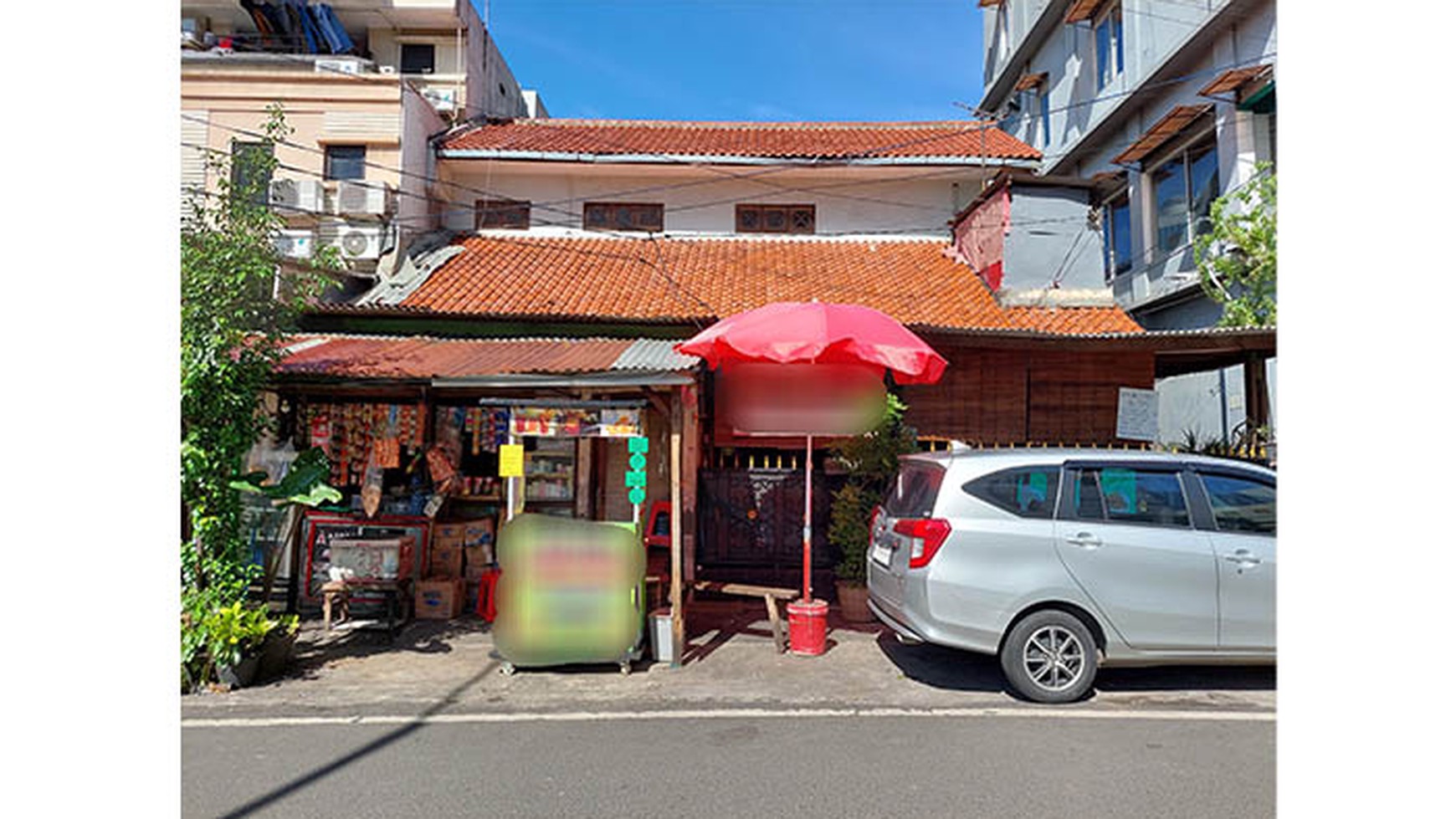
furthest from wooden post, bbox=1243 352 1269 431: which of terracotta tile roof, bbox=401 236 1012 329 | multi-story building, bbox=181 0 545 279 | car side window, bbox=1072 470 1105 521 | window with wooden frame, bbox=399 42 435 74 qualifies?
window with wooden frame, bbox=399 42 435 74

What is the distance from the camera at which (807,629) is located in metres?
7.14

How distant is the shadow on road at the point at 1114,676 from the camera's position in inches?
240

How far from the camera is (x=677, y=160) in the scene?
13680 millimetres

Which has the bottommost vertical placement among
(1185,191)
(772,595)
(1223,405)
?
(772,595)

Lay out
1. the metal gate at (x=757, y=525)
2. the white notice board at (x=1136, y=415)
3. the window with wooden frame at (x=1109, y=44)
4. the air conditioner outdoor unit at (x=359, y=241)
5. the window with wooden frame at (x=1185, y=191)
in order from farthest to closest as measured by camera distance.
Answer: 1. the window with wooden frame at (x=1109, y=44)
2. the window with wooden frame at (x=1185, y=191)
3. the air conditioner outdoor unit at (x=359, y=241)
4. the white notice board at (x=1136, y=415)
5. the metal gate at (x=757, y=525)

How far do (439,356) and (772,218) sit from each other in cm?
713

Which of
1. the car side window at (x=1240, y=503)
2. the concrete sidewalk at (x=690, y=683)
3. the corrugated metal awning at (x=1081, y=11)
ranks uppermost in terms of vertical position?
the corrugated metal awning at (x=1081, y=11)

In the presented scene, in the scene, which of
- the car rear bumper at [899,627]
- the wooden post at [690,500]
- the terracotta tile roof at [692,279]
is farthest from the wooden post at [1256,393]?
the wooden post at [690,500]

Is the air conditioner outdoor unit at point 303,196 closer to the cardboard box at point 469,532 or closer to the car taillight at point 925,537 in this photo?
the cardboard box at point 469,532

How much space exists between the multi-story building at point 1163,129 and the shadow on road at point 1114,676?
483cm

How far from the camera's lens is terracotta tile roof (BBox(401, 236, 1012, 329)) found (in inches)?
414

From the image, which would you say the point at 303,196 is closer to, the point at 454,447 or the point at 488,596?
the point at 454,447

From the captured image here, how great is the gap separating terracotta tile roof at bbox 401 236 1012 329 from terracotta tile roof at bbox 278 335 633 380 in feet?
2.08

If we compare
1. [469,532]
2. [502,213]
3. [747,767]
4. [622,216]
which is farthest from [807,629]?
[502,213]
